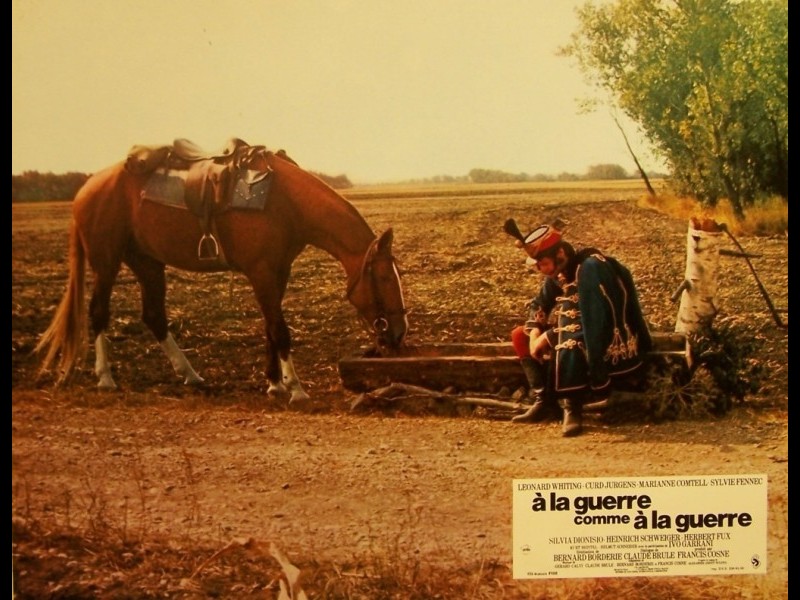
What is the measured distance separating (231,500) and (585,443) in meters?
1.17

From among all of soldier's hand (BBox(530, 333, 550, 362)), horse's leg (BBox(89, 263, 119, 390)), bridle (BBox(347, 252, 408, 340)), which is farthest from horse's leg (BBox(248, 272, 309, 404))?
soldier's hand (BBox(530, 333, 550, 362))

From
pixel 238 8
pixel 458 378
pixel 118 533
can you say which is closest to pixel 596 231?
pixel 458 378

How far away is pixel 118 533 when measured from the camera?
3.05 metres

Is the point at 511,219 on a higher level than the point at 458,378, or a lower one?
higher

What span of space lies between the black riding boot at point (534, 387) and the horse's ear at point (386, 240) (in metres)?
0.57

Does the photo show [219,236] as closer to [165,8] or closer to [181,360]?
[181,360]

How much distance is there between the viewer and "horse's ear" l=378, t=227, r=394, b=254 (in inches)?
122

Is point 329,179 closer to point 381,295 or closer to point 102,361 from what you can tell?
point 381,295

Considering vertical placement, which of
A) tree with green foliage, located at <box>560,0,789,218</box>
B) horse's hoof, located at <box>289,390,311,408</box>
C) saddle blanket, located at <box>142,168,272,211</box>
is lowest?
horse's hoof, located at <box>289,390,311,408</box>

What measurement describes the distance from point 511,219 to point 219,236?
96 cm

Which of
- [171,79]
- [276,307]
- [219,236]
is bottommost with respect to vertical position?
[276,307]

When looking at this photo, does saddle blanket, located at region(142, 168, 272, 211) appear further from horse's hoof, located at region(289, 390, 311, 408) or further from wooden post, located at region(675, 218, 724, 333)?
wooden post, located at region(675, 218, 724, 333)

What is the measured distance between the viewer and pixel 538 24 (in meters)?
3.10

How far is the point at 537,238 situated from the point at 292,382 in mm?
931
